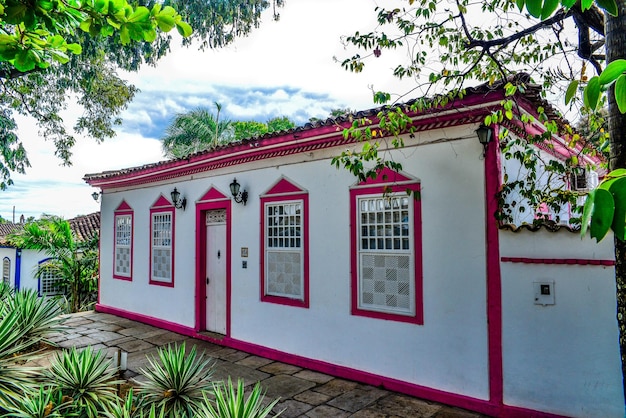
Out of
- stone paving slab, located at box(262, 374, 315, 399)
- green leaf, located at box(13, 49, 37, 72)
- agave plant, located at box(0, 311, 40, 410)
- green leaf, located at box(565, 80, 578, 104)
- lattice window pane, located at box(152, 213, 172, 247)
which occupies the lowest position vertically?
stone paving slab, located at box(262, 374, 315, 399)

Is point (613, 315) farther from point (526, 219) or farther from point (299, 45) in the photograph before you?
point (299, 45)

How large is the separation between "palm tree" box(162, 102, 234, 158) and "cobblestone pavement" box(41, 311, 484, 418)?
670 inches

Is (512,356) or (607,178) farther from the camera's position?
(512,356)

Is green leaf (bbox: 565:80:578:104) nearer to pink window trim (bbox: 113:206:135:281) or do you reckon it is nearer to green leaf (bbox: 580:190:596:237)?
green leaf (bbox: 580:190:596:237)

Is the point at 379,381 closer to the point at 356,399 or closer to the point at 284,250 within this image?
the point at 356,399

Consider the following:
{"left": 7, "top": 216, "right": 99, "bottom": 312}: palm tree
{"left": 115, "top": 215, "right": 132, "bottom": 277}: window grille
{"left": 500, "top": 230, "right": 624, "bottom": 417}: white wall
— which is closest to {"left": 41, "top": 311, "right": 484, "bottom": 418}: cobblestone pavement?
{"left": 500, "top": 230, "right": 624, "bottom": 417}: white wall

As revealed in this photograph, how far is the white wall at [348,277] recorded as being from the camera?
16.1 ft

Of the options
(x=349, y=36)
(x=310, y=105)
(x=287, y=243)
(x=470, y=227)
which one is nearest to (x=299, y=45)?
(x=349, y=36)

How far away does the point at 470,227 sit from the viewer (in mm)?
4938

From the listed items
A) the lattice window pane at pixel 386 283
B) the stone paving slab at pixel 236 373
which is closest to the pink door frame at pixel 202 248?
the stone paving slab at pixel 236 373

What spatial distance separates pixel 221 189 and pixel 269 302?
8.51 ft

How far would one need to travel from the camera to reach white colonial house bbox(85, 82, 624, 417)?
4309 mm

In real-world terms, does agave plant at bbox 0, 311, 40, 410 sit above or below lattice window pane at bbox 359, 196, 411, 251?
below

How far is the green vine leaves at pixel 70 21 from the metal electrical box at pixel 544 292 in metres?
4.31
